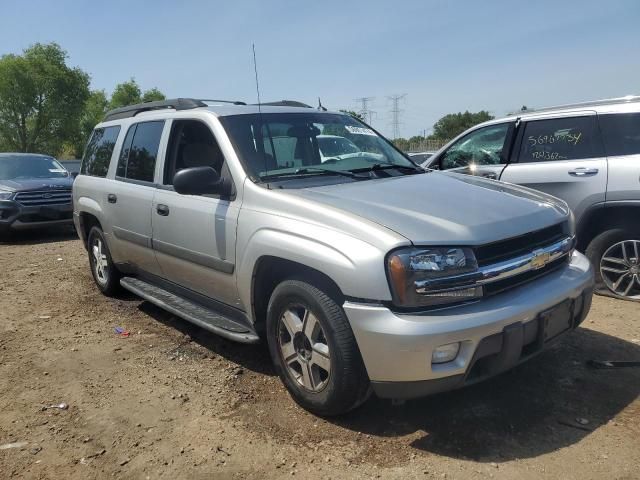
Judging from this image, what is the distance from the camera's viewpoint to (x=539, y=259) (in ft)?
10.0

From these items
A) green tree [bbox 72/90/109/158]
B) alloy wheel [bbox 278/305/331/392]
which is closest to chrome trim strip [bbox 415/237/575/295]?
alloy wheel [bbox 278/305/331/392]

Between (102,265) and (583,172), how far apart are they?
16.4ft

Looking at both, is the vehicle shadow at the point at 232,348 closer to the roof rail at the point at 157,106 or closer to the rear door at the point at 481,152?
the roof rail at the point at 157,106

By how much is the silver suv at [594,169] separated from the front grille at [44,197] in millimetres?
8163

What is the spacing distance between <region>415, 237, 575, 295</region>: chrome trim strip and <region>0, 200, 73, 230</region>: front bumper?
9299mm

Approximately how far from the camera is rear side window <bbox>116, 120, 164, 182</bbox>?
4.61 metres

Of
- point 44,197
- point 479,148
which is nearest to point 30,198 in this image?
point 44,197

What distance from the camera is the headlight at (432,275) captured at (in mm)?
2623

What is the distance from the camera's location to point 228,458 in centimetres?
283

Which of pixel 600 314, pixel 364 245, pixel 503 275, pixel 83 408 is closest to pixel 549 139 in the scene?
pixel 600 314

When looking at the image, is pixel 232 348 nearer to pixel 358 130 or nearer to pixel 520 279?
pixel 358 130

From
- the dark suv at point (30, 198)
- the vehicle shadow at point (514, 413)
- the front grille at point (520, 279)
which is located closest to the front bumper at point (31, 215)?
the dark suv at point (30, 198)

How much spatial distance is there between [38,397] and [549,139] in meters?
5.04

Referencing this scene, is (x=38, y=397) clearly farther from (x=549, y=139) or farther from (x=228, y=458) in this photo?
(x=549, y=139)
